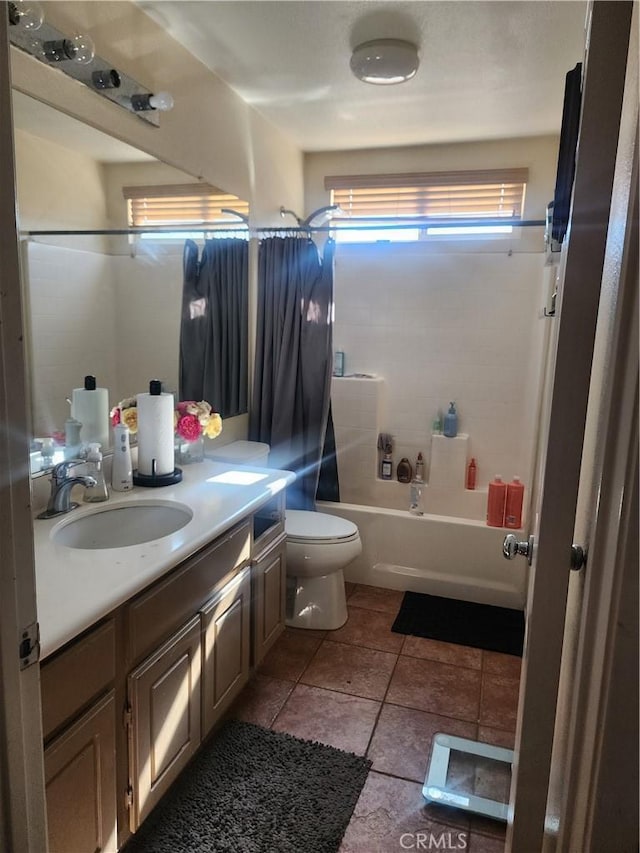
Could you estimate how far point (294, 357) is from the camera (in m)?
3.08

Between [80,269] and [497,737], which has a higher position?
[80,269]

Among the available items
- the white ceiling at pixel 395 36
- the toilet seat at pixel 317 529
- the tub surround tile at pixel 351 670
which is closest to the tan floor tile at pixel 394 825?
the tub surround tile at pixel 351 670

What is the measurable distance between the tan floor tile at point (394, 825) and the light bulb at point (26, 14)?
239 cm

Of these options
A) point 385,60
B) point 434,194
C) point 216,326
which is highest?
point 385,60

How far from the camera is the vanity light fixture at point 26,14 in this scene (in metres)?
1.47

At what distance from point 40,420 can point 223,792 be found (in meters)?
1.28

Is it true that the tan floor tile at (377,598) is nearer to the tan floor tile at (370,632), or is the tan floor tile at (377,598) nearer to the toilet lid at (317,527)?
the tan floor tile at (370,632)

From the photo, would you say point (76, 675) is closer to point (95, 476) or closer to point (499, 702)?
point (95, 476)

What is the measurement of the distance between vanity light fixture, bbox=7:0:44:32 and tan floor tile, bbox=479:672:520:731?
264 cm

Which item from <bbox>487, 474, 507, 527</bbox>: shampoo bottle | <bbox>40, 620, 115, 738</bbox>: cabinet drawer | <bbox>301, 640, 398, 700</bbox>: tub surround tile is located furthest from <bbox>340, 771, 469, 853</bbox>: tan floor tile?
<bbox>487, 474, 507, 527</bbox>: shampoo bottle

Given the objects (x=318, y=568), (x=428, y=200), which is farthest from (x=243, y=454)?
(x=428, y=200)

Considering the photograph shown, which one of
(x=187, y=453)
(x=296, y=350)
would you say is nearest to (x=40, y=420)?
(x=187, y=453)

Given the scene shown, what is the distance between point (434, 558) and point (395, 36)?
7.93ft

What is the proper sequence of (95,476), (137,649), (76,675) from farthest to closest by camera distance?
(95,476) → (137,649) → (76,675)
